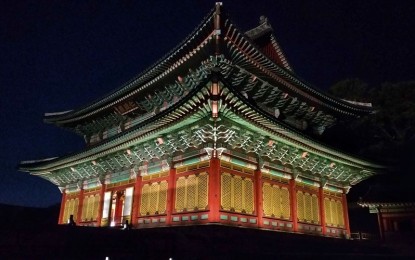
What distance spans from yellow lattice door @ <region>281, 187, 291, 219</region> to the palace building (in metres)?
0.09

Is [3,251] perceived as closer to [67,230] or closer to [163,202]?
→ [67,230]

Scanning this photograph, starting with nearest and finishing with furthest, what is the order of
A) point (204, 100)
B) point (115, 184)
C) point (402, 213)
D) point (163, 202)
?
1. point (204, 100)
2. point (163, 202)
3. point (115, 184)
4. point (402, 213)

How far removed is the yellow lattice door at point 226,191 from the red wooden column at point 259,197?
1.83m

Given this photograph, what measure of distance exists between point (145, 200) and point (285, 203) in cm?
788

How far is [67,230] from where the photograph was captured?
508 inches

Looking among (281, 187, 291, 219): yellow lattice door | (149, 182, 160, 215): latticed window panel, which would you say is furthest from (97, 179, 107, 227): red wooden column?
(281, 187, 291, 219): yellow lattice door

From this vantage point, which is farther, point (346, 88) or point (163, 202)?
point (346, 88)

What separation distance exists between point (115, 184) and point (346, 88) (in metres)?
32.8

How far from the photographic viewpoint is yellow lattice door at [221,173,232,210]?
16.3m

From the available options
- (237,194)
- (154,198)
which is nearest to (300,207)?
(237,194)

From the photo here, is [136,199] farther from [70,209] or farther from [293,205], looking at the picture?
[293,205]

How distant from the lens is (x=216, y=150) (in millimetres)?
16547

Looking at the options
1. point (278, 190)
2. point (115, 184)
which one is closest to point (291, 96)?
point (278, 190)

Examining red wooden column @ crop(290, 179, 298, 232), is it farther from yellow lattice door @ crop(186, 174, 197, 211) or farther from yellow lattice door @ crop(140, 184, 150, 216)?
yellow lattice door @ crop(140, 184, 150, 216)
